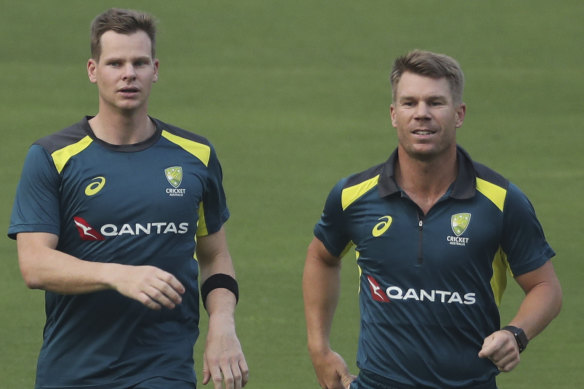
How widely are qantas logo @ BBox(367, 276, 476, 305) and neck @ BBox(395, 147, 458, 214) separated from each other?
0.30 metres

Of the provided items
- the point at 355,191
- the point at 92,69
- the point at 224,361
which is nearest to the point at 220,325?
the point at 224,361

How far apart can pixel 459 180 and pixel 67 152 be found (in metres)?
1.44

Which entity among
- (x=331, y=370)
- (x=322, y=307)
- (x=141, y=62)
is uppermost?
(x=141, y=62)

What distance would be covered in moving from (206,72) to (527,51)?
4.16m

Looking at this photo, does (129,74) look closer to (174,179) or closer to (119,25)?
(119,25)

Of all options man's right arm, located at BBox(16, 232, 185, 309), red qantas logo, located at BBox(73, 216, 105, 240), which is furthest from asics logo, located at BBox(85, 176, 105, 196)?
man's right arm, located at BBox(16, 232, 185, 309)

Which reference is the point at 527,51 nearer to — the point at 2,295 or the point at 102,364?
the point at 2,295

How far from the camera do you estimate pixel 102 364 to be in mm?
4738

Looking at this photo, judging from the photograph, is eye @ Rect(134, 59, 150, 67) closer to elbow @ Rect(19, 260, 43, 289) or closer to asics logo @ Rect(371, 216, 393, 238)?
elbow @ Rect(19, 260, 43, 289)

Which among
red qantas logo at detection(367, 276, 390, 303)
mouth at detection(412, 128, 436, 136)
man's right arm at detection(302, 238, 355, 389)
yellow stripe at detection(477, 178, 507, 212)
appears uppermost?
mouth at detection(412, 128, 436, 136)

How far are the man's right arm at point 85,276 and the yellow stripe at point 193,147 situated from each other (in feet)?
2.06

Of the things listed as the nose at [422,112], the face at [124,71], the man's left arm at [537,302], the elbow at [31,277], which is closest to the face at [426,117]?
the nose at [422,112]

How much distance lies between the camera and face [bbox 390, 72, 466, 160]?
466 cm

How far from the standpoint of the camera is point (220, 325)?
4645 mm
